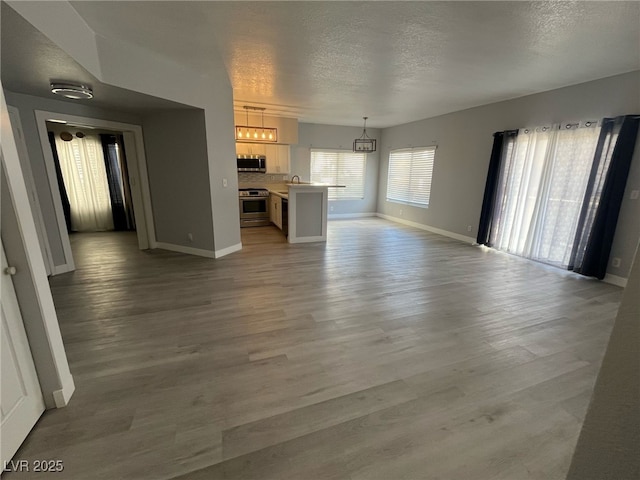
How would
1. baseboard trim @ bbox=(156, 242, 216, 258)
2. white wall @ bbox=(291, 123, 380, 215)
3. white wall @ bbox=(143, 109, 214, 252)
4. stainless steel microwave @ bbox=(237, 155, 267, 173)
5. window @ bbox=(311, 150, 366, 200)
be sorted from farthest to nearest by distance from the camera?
window @ bbox=(311, 150, 366, 200) < white wall @ bbox=(291, 123, 380, 215) < stainless steel microwave @ bbox=(237, 155, 267, 173) < baseboard trim @ bbox=(156, 242, 216, 258) < white wall @ bbox=(143, 109, 214, 252)

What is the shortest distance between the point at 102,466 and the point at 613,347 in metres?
2.12

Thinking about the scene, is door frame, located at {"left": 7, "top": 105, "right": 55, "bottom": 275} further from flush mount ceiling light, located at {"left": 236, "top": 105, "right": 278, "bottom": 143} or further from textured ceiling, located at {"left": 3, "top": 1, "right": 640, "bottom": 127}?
flush mount ceiling light, located at {"left": 236, "top": 105, "right": 278, "bottom": 143}

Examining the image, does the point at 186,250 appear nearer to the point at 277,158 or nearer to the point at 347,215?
the point at 277,158

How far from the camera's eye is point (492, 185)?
522 cm

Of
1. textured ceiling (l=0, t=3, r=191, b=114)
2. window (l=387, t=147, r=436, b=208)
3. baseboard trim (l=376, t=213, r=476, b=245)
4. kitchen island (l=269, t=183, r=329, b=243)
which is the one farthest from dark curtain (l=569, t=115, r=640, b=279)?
textured ceiling (l=0, t=3, r=191, b=114)

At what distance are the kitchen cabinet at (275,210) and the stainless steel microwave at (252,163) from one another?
0.75 meters

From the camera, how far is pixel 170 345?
2.33m

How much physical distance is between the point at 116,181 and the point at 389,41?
675 cm

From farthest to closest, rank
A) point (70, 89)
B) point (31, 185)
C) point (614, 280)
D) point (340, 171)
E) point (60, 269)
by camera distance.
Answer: point (340, 171) < point (60, 269) < point (614, 280) < point (31, 185) < point (70, 89)

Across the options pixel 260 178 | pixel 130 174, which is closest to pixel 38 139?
pixel 130 174

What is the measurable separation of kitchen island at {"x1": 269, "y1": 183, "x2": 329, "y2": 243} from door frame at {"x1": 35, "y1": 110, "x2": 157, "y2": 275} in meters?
2.49

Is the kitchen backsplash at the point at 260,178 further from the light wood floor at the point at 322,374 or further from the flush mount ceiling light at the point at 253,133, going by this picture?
the light wood floor at the point at 322,374

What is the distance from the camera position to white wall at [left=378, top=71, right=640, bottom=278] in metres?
3.60

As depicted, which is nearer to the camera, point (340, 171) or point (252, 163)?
point (252, 163)
